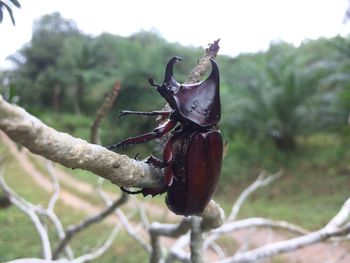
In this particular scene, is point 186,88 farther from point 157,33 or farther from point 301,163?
point 157,33

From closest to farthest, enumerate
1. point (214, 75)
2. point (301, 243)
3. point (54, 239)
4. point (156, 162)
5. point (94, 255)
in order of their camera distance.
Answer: point (156, 162), point (214, 75), point (301, 243), point (94, 255), point (54, 239)

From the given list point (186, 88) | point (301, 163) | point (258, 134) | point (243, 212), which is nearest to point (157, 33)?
point (258, 134)

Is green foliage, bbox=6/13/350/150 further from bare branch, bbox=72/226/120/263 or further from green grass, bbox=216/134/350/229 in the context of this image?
bare branch, bbox=72/226/120/263

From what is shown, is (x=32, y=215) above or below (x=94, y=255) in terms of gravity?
above

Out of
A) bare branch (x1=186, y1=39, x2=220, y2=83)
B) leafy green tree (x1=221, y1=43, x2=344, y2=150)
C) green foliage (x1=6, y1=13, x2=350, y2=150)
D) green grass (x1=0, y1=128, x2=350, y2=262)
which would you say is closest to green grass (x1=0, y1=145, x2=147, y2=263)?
green grass (x1=0, y1=128, x2=350, y2=262)

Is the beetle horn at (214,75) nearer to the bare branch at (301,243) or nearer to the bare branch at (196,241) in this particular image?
the bare branch at (196,241)

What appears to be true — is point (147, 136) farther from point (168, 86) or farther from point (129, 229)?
point (129, 229)

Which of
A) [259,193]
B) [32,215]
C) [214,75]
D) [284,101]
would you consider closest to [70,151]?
[214,75]

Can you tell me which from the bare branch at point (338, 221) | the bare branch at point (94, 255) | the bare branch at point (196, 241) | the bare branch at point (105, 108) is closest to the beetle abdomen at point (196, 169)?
A: the bare branch at point (196, 241)
